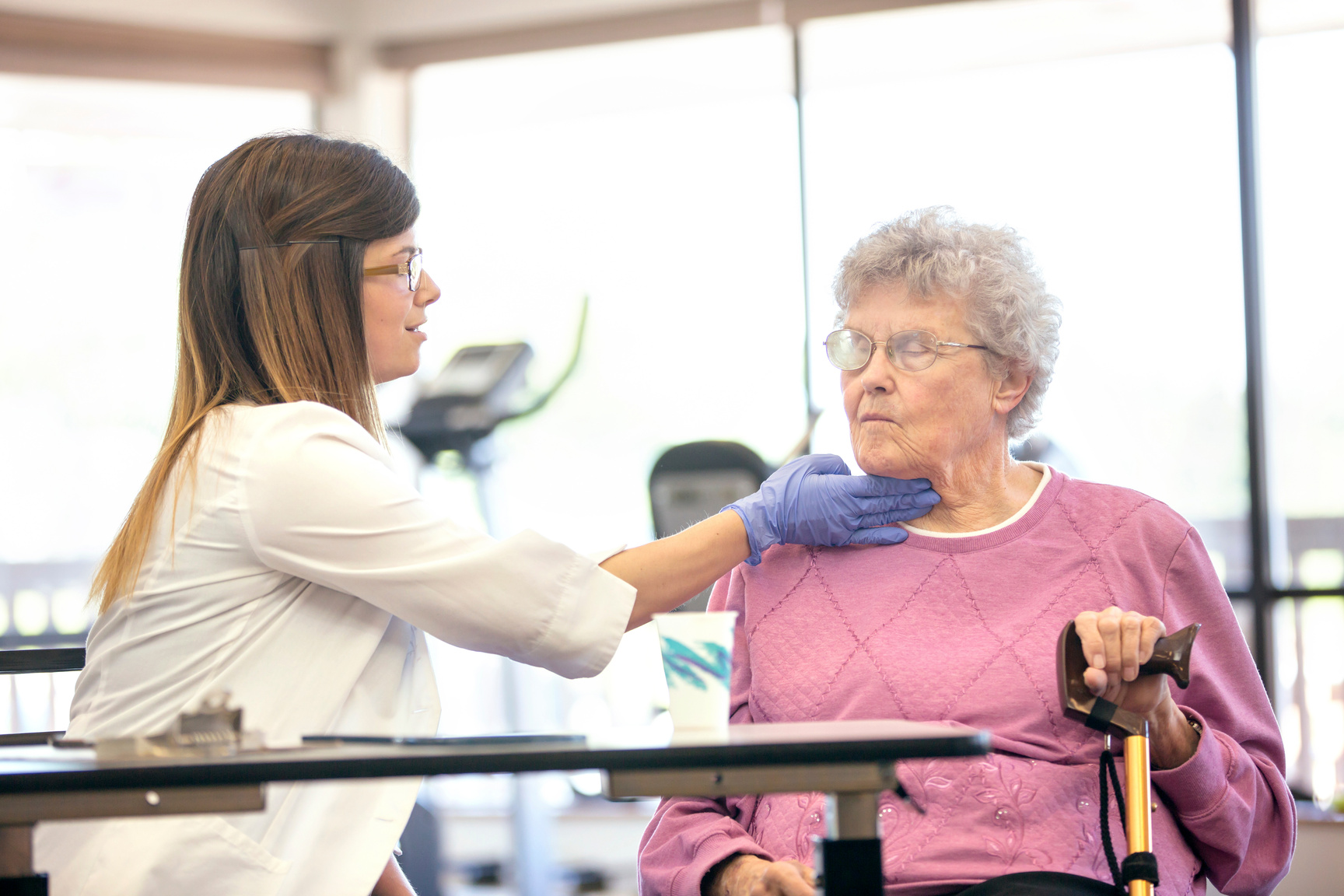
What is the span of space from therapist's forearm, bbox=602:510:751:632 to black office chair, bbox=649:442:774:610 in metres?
1.59

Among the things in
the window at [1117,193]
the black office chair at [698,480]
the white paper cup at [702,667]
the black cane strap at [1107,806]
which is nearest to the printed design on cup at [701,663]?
the white paper cup at [702,667]

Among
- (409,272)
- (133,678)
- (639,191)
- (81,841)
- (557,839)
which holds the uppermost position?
(639,191)

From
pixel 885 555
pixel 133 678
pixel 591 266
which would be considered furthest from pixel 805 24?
pixel 133 678

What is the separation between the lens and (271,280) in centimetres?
133

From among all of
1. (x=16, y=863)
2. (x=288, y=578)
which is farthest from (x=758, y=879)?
(x=16, y=863)

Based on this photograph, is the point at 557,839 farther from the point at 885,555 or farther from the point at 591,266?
the point at 885,555

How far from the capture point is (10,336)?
3730 mm

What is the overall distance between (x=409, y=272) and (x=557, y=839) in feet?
Result: 9.91

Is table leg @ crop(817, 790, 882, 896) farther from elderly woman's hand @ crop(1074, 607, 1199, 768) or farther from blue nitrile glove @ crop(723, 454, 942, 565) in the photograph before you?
blue nitrile glove @ crop(723, 454, 942, 565)

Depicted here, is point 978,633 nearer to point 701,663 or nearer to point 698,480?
point 701,663

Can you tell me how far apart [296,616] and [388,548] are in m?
0.15

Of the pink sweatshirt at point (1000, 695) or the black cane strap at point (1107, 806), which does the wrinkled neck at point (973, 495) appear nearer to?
the pink sweatshirt at point (1000, 695)

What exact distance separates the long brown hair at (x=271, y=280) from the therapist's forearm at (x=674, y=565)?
1.30 ft

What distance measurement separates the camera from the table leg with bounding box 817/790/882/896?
0.89 meters
